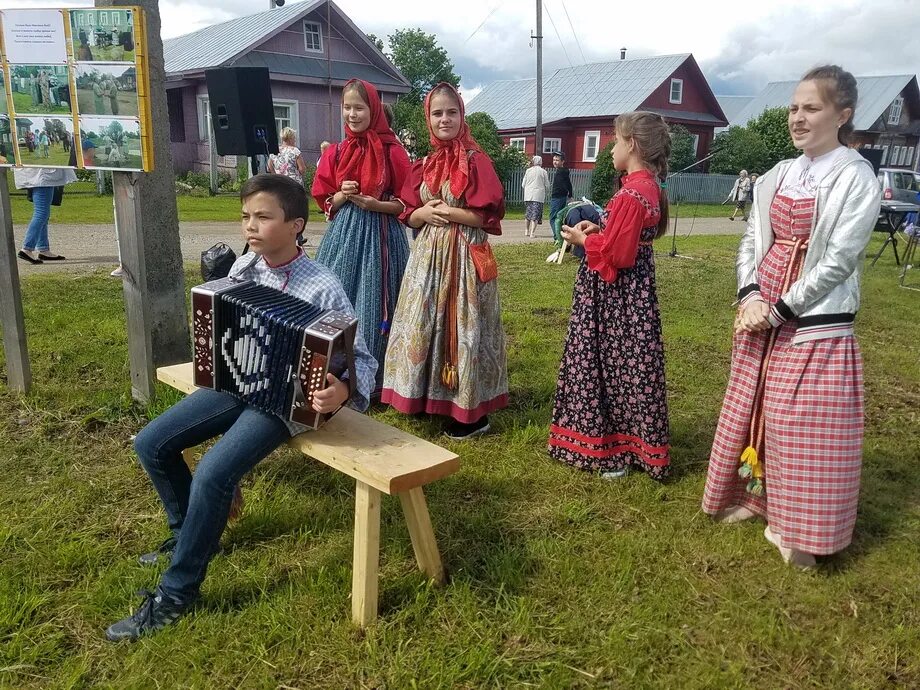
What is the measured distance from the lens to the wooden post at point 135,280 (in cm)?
377

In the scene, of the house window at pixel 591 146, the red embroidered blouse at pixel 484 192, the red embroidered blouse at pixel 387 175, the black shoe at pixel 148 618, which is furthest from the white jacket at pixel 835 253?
the house window at pixel 591 146

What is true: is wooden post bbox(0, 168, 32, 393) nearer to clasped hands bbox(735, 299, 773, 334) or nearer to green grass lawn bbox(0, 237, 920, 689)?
green grass lawn bbox(0, 237, 920, 689)

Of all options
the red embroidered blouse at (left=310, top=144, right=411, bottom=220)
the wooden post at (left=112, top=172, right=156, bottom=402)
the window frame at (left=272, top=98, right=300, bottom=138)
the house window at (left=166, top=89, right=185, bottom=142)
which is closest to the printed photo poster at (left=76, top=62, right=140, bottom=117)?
the wooden post at (left=112, top=172, right=156, bottom=402)

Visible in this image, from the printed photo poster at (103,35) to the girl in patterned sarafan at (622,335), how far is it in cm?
234

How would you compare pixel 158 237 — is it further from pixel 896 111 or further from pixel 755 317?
pixel 896 111

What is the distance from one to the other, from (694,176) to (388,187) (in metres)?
28.0

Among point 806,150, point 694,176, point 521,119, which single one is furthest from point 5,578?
point 521,119

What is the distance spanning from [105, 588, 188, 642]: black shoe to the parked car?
63.6 ft

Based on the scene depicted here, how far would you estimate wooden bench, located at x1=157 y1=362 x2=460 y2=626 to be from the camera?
2.36 metres

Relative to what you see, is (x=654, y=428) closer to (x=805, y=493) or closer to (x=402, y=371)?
(x=805, y=493)

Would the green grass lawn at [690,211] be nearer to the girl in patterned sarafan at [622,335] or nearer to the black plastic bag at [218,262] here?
the girl in patterned sarafan at [622,335]

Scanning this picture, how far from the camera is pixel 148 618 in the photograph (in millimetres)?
2420

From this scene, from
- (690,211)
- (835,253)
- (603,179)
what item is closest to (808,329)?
(835,253)

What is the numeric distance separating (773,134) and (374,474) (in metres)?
33.2
